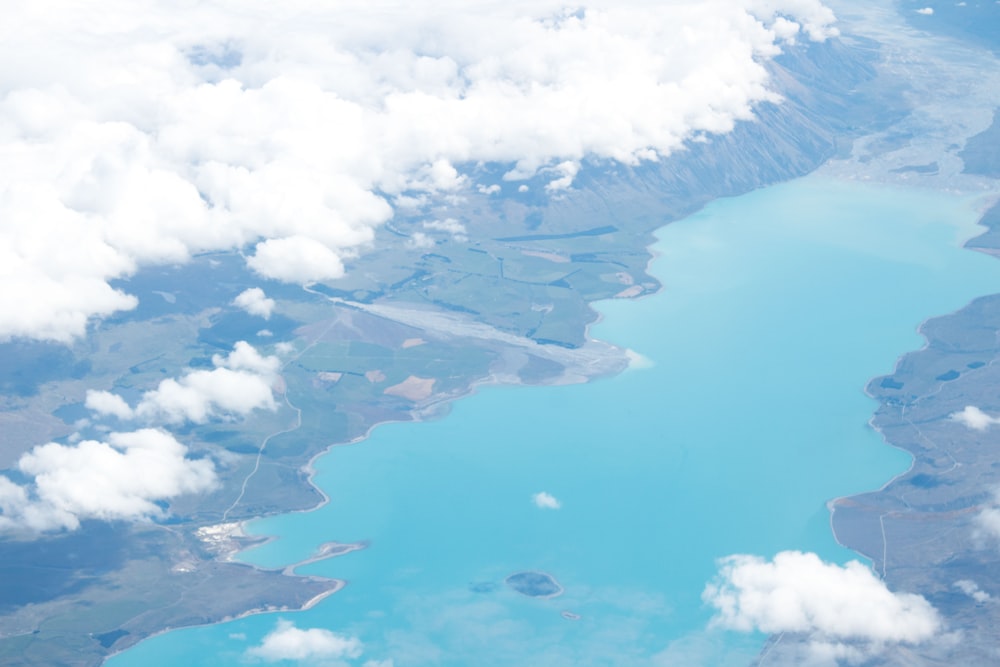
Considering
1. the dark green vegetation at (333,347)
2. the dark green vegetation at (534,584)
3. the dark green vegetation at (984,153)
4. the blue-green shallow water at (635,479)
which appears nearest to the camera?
the blue-green shallow water at (635,479)

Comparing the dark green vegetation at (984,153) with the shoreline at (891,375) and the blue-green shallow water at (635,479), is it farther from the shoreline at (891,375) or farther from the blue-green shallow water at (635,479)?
the blue-green shallow water at (635,479)

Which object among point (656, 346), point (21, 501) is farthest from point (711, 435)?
point (21, 501)

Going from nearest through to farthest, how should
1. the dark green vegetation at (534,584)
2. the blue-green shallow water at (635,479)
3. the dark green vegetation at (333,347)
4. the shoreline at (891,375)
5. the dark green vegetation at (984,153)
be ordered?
the blue-green shallow water at (635,479) < the dark green vegetation at (534,584) < the dark green vegetation at (333,347) < the shoreline at (891,375) < the dark green vegetation at (984,153)

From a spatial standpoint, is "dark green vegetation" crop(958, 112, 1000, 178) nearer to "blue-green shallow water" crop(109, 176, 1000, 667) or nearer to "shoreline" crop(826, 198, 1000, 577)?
"shoreline" crop(826, 198, 1000, 577)

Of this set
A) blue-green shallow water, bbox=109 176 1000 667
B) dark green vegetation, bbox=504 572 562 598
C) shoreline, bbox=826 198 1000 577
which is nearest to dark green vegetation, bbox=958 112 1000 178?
shoreline, bbox=826 198 1000 577

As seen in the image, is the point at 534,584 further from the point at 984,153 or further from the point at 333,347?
the point at 984,153

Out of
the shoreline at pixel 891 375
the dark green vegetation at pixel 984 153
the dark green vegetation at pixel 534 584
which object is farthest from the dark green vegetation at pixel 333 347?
the shoreline at pixel 891 375

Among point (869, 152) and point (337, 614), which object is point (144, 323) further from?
point (869, 152)

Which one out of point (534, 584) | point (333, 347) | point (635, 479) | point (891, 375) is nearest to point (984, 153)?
point (891, 375)
